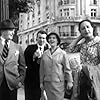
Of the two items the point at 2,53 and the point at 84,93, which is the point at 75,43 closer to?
the point at 84,93

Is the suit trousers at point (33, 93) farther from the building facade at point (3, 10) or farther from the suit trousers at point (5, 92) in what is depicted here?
the building facade at point (3, 10)

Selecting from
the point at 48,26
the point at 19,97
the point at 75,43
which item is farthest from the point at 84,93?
the point at 48,26

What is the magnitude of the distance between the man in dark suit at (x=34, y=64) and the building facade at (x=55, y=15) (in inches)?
91.9

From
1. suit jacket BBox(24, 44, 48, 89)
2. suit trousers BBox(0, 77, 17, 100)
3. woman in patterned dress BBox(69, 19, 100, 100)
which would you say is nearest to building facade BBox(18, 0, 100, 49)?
suit jacket BBox(24, 44, 48, 89)

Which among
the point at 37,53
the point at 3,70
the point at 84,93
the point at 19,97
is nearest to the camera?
the point at 84,93

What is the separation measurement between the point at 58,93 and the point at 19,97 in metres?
2.50

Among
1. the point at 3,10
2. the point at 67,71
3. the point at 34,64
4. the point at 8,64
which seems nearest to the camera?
the point at 8,64

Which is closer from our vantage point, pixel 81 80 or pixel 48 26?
pixel 81 80

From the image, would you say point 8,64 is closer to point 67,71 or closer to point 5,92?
point 5,92

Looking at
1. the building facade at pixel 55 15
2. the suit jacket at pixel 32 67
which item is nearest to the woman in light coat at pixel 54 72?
the suit jacket at pixel 32 67

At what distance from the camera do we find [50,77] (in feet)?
12.0

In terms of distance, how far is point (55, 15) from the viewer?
23.1 feet

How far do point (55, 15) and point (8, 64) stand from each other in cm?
409

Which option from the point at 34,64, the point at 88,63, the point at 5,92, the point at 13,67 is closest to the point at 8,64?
the point at 13,67
